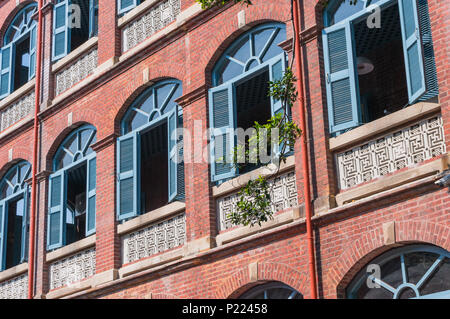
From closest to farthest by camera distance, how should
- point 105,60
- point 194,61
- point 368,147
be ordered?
point 368,147
point 194,61
point 105,60

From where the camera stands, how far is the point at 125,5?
15.8m

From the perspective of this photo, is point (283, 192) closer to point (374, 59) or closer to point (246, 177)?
point (246, 177)

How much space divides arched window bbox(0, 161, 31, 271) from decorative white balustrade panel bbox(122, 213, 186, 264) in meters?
3.70

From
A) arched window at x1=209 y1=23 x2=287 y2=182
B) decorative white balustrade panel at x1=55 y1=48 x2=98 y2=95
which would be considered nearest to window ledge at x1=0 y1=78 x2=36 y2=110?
decorative white balustrade panel at x1=55 y1=48 x2=98 y2=95

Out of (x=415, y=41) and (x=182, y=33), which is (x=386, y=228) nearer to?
(x=415, y=41)

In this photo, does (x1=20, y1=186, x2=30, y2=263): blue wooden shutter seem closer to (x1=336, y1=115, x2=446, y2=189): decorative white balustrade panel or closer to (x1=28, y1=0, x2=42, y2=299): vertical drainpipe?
(x1=28, y1=0, x2=42, y2=299): vertical drainpipe

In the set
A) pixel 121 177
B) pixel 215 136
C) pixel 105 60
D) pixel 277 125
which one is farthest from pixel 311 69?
pixel 105 60

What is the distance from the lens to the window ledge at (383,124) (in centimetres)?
981

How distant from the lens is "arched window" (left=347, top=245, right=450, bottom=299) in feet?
31.1

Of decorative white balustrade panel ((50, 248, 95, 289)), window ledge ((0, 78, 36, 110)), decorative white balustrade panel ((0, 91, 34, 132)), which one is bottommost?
decorative white balustrade panel ((50, 248, 95, 289))

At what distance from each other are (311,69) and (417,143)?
2.21m

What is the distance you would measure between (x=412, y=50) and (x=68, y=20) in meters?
9.37

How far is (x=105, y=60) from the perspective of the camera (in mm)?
15727

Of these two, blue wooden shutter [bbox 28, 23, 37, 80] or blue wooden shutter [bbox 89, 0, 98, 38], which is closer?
blue wooden shutter [bbox 89, 0, 98, 38]
